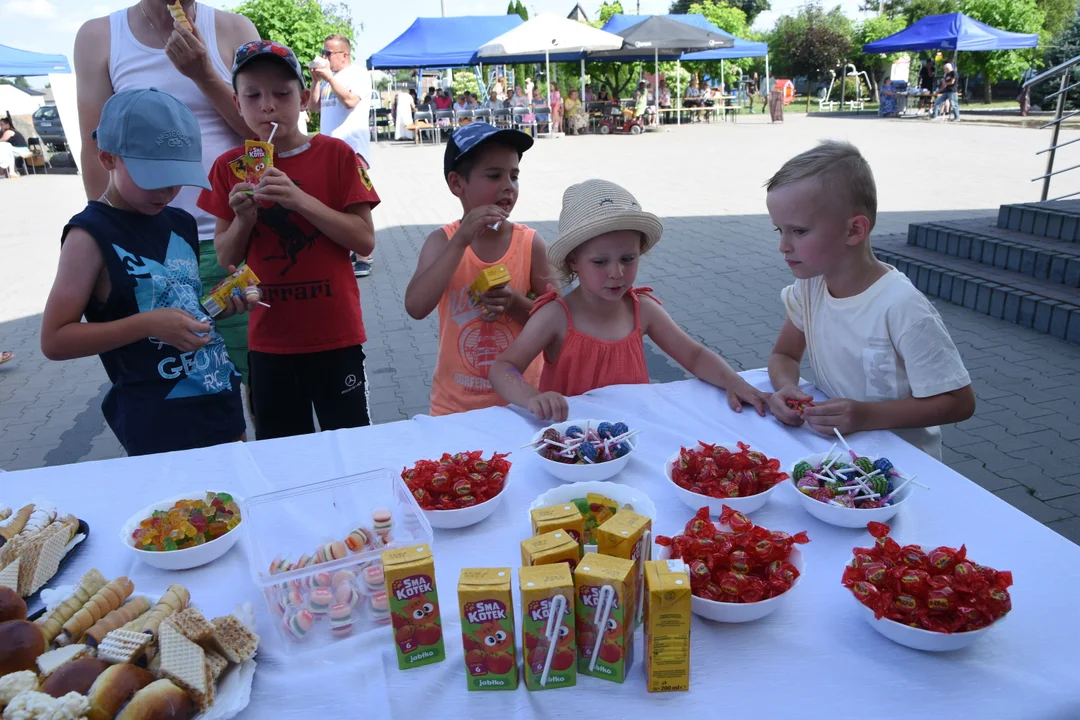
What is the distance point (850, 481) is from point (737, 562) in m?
0.47

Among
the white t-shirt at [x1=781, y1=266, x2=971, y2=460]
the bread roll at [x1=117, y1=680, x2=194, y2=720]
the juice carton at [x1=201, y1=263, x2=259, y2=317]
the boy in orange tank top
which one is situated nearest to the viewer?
the bread roll at [x1=117, y1=680, x2=194, y2=720]

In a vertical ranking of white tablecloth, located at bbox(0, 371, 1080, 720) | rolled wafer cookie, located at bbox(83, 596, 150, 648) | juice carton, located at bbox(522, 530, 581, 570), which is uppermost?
juice carton, located at bbox(522, 530, 581, 570)

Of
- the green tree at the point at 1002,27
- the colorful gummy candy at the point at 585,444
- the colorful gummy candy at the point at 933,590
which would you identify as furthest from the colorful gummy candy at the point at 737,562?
the green tree at the point at 1002,27

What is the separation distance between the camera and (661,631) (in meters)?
1.07

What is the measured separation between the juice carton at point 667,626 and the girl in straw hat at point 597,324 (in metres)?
0.99

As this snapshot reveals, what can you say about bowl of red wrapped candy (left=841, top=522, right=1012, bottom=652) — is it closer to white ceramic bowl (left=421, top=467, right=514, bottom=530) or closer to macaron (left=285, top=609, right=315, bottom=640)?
white ceramic bowl (left=421, top=467, right=514, bottom=530)

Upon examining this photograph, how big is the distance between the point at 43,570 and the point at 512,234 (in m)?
1.81

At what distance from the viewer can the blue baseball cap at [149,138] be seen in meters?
1.94

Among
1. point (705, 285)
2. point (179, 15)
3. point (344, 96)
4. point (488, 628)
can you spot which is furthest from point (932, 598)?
point (344, 96)

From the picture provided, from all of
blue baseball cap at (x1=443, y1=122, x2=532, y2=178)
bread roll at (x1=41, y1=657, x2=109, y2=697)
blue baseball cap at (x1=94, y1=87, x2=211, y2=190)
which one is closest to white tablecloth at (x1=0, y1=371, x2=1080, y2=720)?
bread roll at (x1=41, y1=657, x2=109, y2=697)

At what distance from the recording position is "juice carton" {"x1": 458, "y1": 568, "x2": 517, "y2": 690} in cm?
106

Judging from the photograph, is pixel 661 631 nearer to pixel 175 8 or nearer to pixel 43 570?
pixel 43 570

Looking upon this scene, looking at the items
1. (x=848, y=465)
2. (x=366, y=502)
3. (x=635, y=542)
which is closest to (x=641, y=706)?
(x=635, y=542)

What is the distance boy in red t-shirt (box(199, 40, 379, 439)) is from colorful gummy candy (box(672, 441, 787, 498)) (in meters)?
1.46
